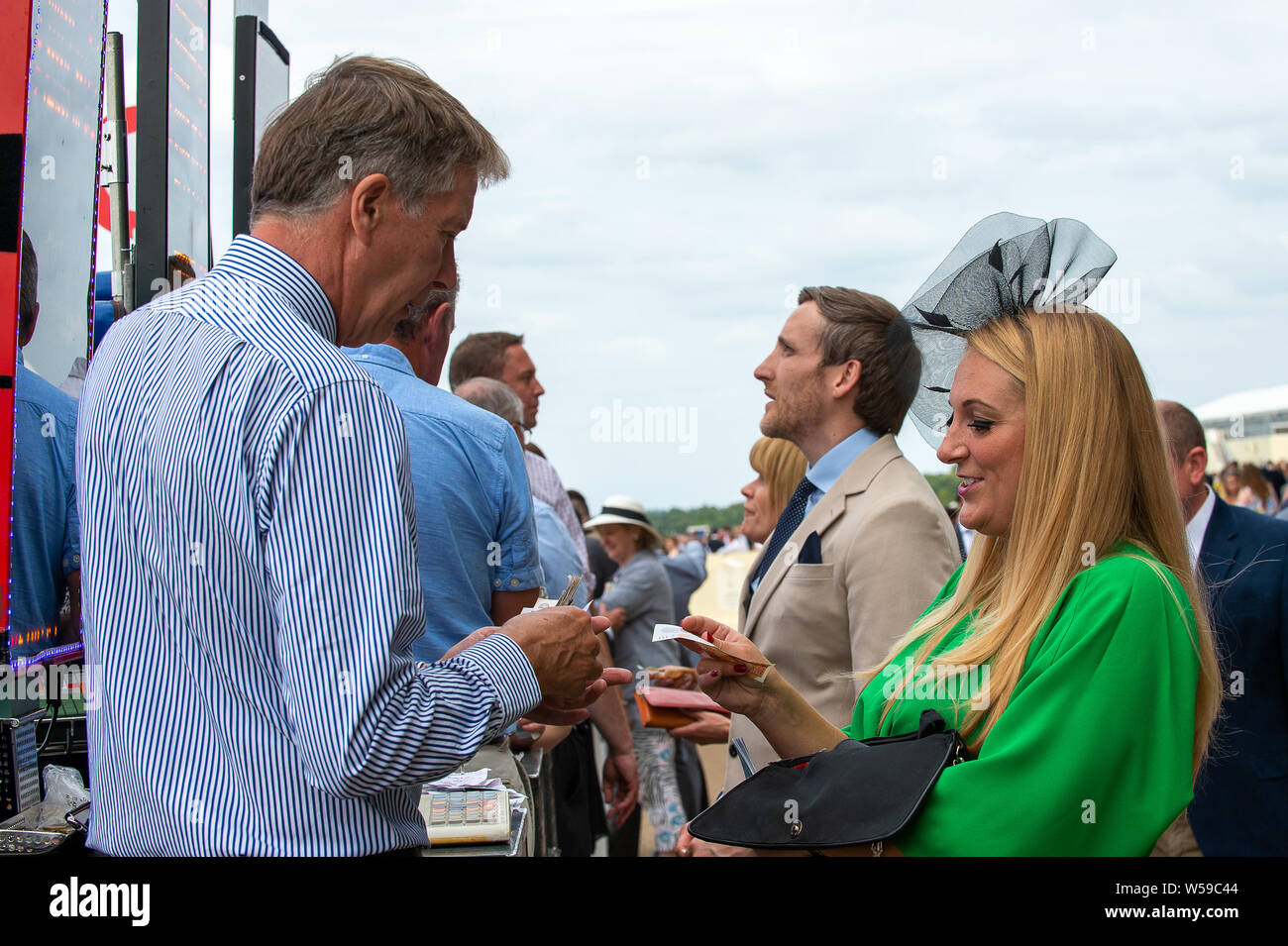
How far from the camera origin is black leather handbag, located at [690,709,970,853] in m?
1.74

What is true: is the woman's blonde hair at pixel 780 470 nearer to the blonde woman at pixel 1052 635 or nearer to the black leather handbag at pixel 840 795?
the blonde woman at pixel 1052 635

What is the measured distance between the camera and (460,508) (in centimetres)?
→ 266

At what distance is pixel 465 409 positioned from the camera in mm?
2727

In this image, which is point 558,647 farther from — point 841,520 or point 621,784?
point 621,784

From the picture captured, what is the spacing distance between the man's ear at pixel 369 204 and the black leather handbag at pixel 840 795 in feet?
3.78

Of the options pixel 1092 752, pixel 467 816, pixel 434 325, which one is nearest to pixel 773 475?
pixel 434 325

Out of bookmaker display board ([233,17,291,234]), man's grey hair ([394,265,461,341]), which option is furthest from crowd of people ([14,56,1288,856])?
bookmaker display board ([233,17,291,234])

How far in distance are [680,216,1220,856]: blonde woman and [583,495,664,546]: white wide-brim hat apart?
427 cm

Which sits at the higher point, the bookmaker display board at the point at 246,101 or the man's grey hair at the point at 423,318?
the bookmaker display board at the point at 246,101

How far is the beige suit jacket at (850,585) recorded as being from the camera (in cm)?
264

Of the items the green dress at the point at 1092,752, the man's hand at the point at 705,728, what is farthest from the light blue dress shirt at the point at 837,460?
the green dress at the point at 1092,752
